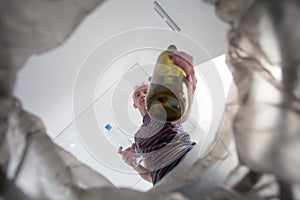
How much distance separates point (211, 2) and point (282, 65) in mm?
167

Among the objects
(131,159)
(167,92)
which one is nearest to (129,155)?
(131,159)

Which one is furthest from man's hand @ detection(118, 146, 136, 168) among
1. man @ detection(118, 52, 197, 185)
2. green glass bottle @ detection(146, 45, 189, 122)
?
green glass bottle @ detection(146, 45, 189, 122)

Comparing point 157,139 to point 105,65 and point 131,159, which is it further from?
point 105,65

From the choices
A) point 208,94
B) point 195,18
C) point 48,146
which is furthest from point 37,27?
point 208,94

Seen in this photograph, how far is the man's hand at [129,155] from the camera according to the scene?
1042mm

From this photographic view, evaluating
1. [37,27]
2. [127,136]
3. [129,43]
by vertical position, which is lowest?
[127,136]

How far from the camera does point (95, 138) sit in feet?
3.19

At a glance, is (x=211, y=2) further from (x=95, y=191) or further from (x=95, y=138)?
(x=95, y=138)

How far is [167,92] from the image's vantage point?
108 cm

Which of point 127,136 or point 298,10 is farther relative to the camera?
point 127,136

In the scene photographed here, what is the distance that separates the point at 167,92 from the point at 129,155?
0.69 feet

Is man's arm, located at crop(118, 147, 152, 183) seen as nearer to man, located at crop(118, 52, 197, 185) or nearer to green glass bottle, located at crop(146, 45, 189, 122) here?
man, located at crop(118, 52, 197, 185)

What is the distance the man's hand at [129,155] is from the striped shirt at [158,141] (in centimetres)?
2

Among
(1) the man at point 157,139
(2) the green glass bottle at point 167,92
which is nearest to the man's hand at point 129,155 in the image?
(1) the man at point 157,139
